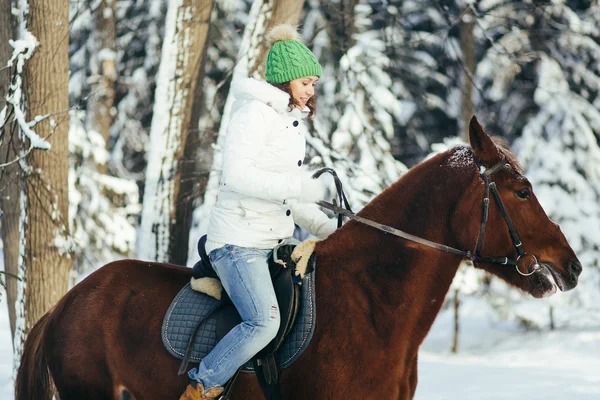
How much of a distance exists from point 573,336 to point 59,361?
15.0 m

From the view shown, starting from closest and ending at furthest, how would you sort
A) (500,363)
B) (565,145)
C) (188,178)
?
(188,178), (500,363), (565,145)

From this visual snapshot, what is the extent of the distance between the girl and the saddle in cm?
8

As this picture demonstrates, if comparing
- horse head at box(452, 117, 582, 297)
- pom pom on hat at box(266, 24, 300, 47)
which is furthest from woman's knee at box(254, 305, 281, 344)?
pom pom on hat at box(266, 24, 300, 47)

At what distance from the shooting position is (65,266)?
7184 millimetres

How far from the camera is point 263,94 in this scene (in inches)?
165

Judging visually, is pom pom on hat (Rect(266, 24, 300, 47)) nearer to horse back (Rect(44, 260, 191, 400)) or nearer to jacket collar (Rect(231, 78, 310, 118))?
jacket collar (Rect(231, 78, 310, 118))

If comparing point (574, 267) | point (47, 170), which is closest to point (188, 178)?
point (47, 170)

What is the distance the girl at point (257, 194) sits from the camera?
13.5ft

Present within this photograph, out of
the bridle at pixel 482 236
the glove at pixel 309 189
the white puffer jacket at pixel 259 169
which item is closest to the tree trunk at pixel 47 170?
the white puffer jacket at pixel 259 169

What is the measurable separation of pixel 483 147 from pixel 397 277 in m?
0.88

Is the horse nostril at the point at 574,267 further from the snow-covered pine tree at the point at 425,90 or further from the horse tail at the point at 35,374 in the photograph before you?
the snow-covered pine tree at the point at 425,90

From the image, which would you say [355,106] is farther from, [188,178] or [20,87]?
[20,87]

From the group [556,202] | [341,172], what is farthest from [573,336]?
[341,172]

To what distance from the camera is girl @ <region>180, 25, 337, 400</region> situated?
13.5 feet
